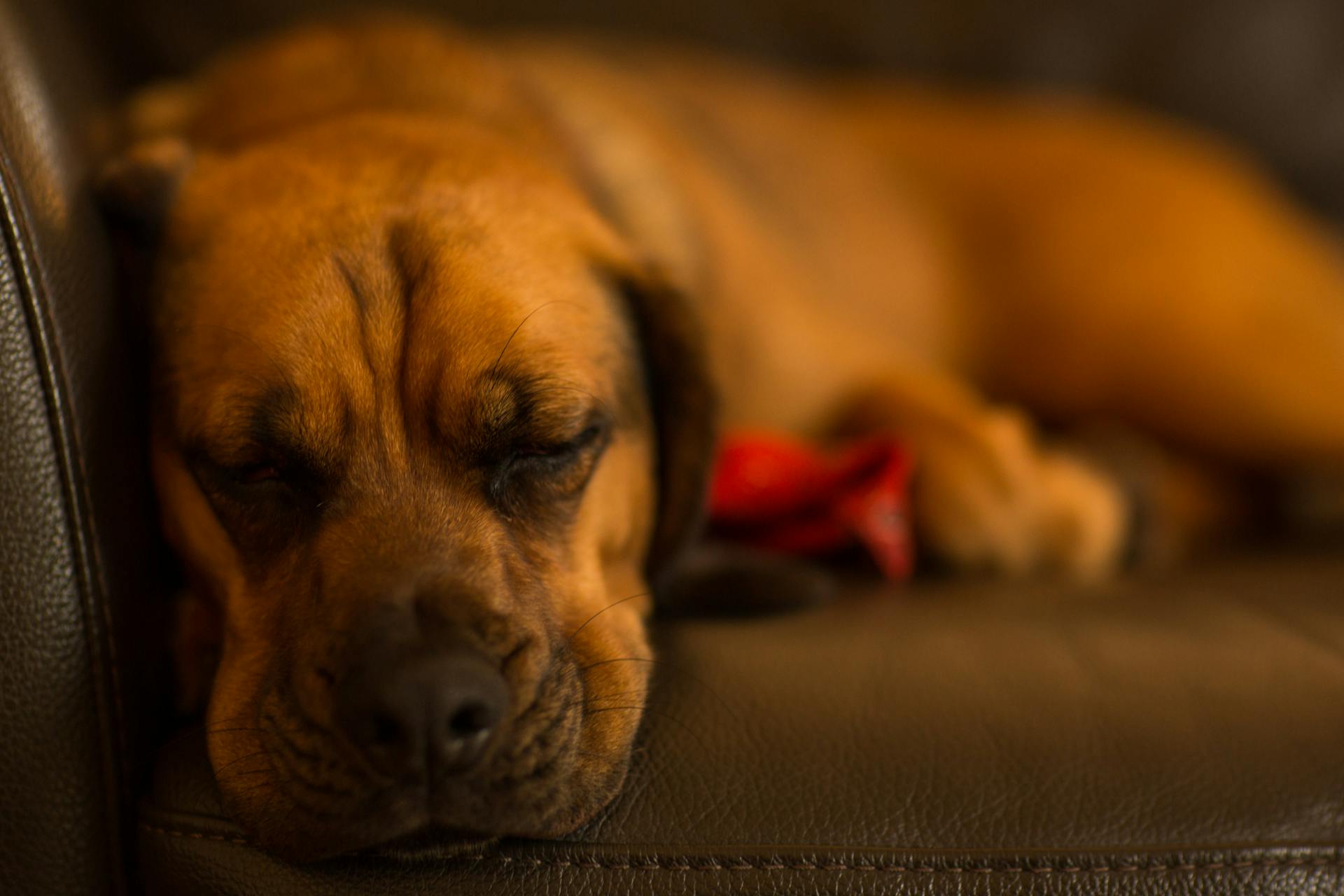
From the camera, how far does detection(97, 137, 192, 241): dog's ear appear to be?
158 centimetres

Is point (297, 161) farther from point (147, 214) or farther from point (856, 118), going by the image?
point (856, 118)

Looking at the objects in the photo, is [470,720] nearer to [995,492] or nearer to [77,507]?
[77,507]

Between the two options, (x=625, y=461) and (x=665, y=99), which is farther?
(x=665, y=99)

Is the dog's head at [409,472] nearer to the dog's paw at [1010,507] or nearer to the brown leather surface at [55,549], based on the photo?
the brown leather surface at [55,549]

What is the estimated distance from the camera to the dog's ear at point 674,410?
1732mm

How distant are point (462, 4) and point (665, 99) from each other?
0.66m

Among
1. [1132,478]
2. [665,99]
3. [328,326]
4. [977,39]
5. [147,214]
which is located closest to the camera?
[328,326]

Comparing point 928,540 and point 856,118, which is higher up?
point 856,118

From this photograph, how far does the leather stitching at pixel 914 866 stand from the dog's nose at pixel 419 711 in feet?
0.45

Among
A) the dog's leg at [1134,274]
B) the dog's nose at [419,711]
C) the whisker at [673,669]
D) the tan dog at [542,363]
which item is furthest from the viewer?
the dog's leg at [1134,274]

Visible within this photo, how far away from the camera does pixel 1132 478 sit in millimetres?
2469

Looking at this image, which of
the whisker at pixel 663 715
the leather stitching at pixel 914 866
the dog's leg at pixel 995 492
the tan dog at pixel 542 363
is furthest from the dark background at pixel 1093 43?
the leather stitching at pixel 914 866

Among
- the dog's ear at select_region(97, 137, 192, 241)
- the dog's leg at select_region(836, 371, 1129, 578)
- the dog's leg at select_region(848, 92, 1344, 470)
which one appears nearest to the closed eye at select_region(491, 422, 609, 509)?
the dog's ear at select_region(97, 137, 192, 241)

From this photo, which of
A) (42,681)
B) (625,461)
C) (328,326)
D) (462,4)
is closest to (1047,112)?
(462,4)
